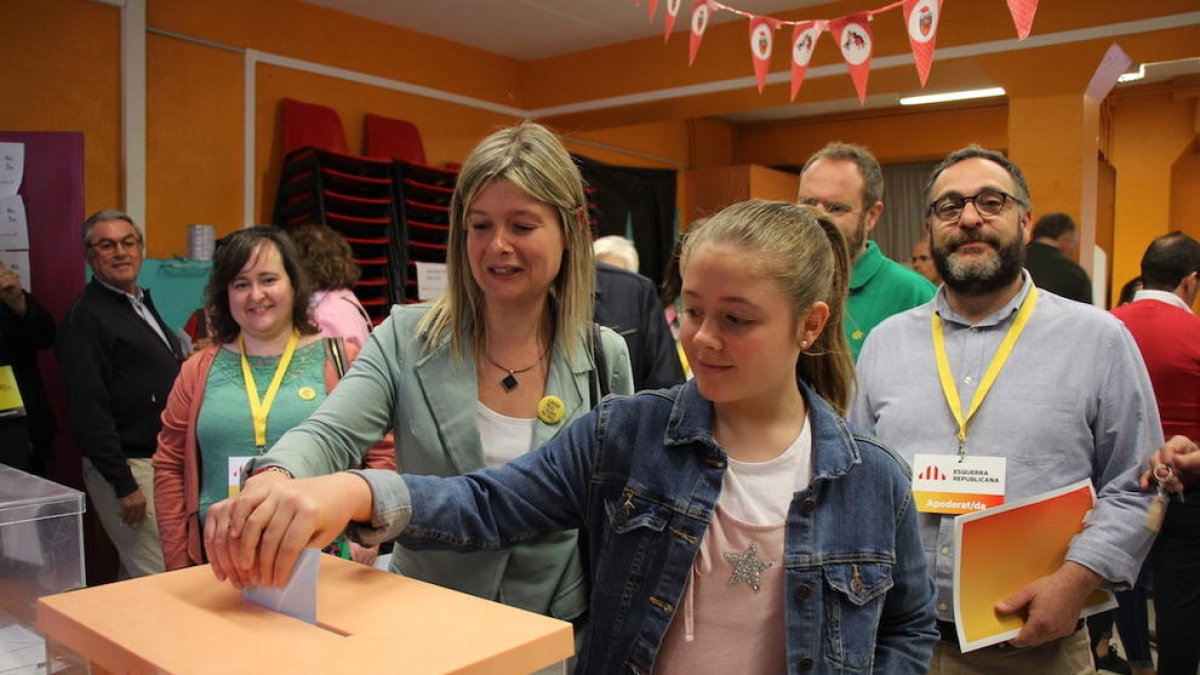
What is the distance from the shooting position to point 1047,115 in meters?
5.13

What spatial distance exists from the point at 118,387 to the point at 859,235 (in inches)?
110

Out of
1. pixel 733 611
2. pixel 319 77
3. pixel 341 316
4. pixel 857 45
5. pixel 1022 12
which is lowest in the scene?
pixel 733 611

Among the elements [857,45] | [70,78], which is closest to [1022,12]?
[857,45]

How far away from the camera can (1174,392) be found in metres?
3.61

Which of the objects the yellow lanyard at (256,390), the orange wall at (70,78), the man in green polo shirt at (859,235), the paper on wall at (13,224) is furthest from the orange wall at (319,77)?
the man in green polo shirt at (859,235)

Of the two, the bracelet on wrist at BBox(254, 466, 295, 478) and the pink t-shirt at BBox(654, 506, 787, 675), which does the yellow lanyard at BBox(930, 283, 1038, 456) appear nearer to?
the pink t-shirt at BBox(654, 506, 787, 675)

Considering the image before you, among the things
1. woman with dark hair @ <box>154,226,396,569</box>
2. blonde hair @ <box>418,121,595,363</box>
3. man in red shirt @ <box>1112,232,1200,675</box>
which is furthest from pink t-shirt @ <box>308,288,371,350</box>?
man in red shirt @ <box>1112,232,1200,675</box>

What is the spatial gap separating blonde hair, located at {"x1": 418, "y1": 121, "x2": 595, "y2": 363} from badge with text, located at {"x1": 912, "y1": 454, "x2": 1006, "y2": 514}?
0.74 m

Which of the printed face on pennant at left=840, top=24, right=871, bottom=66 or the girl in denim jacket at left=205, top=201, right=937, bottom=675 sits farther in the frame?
the printed face on pennant at left=840, top=24, right=871, bottom=66

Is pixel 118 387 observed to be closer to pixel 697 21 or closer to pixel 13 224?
pixel 13 224

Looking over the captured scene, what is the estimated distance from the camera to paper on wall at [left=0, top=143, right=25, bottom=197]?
3.75m

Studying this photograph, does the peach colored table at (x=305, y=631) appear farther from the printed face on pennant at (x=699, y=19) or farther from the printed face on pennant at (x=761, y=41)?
the printed face on pennant at (x=761, y=41)

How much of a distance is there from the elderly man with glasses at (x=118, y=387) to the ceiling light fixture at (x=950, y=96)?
7128mm

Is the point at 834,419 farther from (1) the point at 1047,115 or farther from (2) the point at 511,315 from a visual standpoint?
(1) the point at 1047,115
